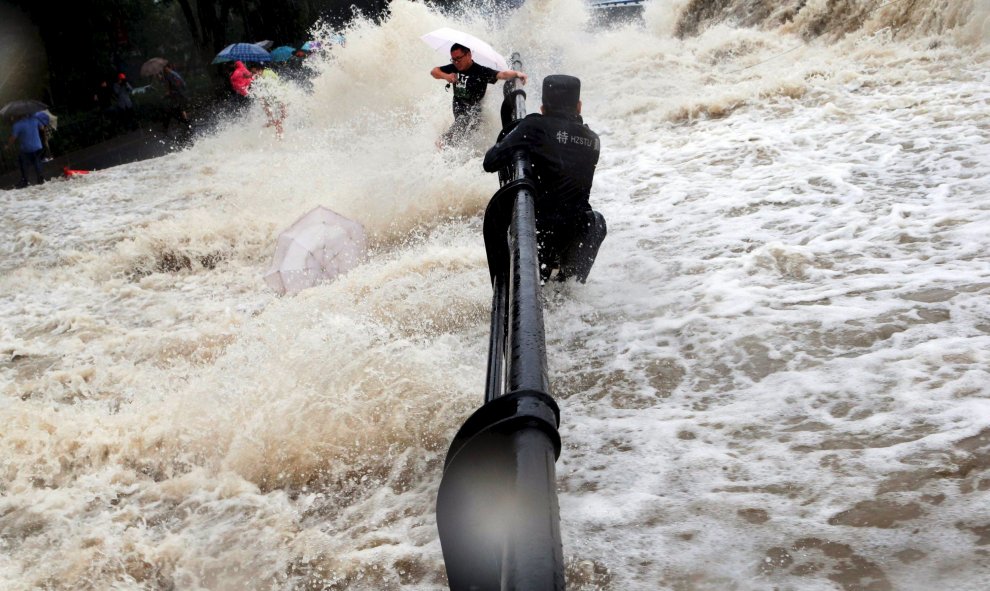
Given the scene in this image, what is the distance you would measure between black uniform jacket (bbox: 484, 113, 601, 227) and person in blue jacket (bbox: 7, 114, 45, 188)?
43.8 feet

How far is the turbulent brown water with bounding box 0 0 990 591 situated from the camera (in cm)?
263

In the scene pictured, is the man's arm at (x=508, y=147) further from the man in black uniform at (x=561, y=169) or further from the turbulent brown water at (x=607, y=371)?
the turbulent brown water at (x=607, y=371)

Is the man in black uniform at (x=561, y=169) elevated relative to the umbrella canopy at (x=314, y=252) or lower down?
elevated

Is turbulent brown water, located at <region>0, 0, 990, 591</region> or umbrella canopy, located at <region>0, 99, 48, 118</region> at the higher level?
umbrella canopy, located at <region>0, 99, 48, 118</region>

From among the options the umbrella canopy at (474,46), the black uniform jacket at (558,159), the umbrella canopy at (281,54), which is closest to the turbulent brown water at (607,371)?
the black uniform jacket at (558,159)

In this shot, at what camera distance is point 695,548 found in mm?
2479

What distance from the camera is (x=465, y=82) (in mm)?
8133

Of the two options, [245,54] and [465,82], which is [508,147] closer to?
[465,82]

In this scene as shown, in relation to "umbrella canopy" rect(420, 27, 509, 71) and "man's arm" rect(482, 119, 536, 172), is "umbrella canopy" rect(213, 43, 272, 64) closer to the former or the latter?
"umbrella canopy" rect(420, 27, 509, 71)

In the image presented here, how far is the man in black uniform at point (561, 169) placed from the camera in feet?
14.3

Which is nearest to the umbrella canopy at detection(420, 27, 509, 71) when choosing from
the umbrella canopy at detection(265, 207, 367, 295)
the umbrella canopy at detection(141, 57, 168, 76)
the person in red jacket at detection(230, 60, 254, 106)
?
the umbrella canopy at detection(265, 207, 367, 295)

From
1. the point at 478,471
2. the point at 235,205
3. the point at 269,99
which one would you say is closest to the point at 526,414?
the point at 478,471

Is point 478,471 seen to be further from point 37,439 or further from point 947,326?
point 37,439

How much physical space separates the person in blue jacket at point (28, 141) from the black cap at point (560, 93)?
528 inches
